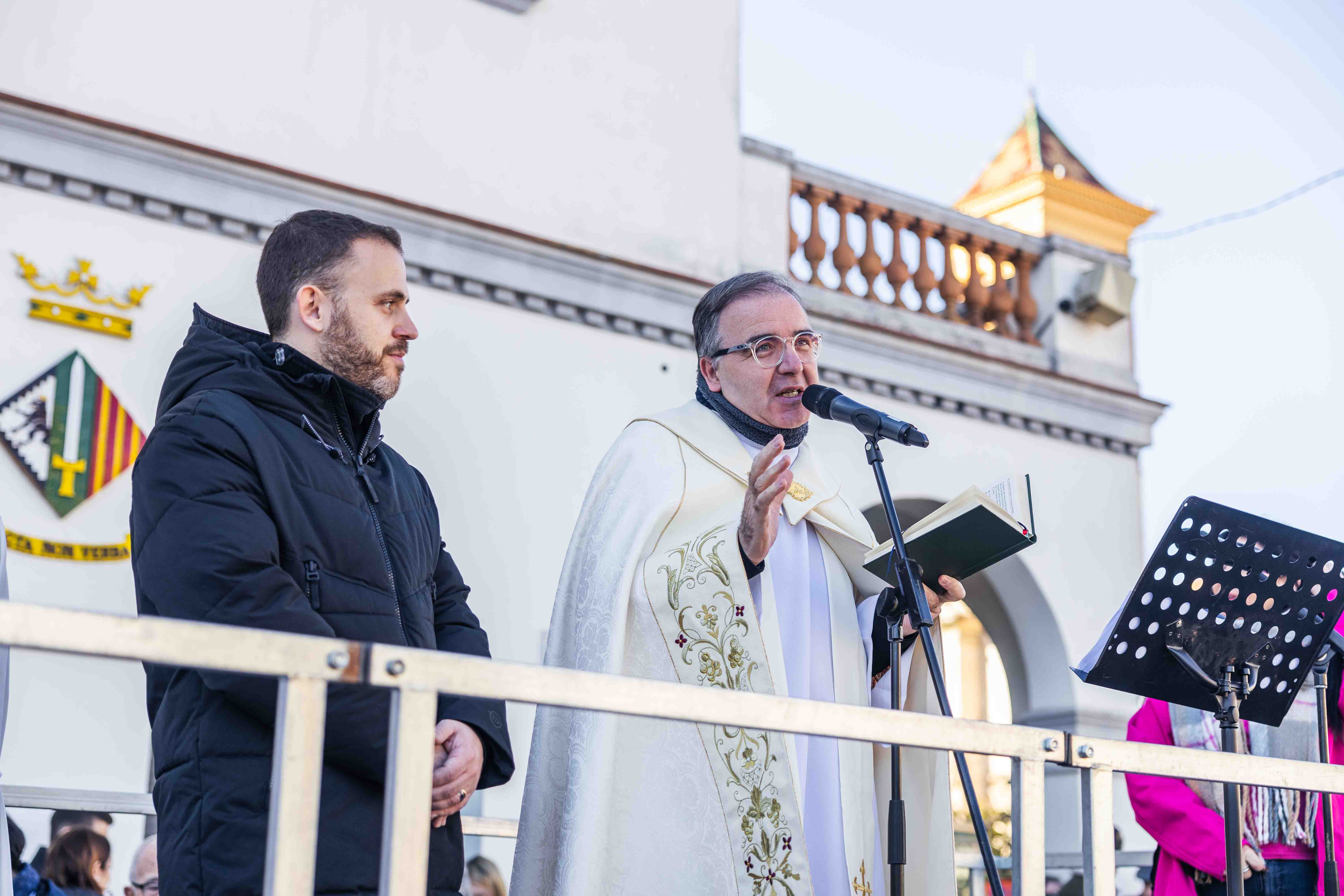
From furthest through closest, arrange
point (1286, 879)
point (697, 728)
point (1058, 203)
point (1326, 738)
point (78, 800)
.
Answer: point (1058, 203) < point (1286, 879) < point (78, 800) < point (1326, 738) < point (697, 728)

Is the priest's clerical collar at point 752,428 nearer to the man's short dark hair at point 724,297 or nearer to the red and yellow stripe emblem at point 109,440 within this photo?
the man's short dark hair at point 724,297

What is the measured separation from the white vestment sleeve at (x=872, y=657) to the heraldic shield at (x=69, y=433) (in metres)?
3.44

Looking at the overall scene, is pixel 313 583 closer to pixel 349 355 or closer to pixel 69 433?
pixel 349 355

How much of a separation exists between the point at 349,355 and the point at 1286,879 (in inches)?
120

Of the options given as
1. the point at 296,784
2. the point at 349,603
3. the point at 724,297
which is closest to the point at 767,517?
the point at 724,297

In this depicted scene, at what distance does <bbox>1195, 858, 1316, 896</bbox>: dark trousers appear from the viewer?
4.17 meters

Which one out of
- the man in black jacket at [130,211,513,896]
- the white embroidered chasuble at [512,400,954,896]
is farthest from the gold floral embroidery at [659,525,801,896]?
the man in black jacket at [130,211,513,896]

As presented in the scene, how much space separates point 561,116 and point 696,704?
5916 millimetres

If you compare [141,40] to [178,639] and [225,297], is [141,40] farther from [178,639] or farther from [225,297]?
[178,639]

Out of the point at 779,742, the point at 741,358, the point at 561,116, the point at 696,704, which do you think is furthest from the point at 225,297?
the point at 696,704

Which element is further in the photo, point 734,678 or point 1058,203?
point 1058,203

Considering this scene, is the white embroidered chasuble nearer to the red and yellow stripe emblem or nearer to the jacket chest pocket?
the jacket chest pocket

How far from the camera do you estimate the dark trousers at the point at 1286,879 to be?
417cm

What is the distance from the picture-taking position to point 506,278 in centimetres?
701
